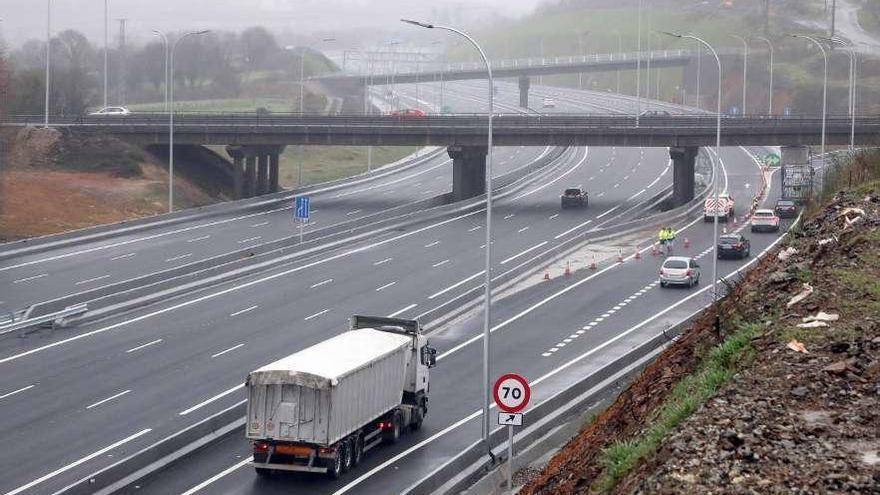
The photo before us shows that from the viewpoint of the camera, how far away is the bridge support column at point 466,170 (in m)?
80.1

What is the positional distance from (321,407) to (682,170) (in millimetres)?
56295

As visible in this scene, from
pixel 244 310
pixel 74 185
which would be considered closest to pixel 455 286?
pixel 244 310

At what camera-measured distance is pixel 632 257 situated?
5994 centimetres

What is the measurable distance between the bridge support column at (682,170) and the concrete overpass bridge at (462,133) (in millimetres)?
60

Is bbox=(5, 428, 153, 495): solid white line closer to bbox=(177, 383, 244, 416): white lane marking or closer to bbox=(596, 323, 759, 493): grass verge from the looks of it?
bbox=(177, 383, 244, 416): white lane marking

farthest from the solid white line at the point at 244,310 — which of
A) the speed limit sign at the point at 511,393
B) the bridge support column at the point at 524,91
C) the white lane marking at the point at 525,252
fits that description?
the bridge support column at the point at 524,91

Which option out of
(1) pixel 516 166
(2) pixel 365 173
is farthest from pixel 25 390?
(1) pixel 516 166

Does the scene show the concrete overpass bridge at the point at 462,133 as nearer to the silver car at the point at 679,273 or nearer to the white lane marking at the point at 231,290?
the white lane marking at the point at 231,290

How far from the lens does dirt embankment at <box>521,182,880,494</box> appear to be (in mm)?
10672

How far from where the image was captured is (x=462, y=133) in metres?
80.2

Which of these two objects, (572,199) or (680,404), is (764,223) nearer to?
(572,199)

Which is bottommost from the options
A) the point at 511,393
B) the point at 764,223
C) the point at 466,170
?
the point at 764,223

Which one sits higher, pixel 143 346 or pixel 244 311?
pixel 244 311

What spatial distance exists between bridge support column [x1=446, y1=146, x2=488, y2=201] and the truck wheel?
5356 centimetres
